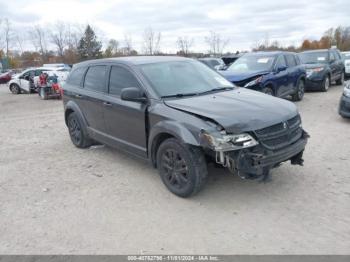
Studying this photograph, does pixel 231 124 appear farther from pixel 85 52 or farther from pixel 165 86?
pixel 85 52

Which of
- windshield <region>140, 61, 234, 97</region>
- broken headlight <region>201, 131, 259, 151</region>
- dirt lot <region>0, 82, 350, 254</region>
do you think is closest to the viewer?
dirt lot <region>0, 82, 350, 254</region>

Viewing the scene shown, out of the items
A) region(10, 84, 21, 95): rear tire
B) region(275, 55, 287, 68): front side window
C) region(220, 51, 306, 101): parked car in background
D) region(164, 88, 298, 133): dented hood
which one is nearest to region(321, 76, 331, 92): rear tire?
region(220, 51, 306, 101): parked car in background

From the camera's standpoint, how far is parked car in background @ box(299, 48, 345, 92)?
43.4 feet

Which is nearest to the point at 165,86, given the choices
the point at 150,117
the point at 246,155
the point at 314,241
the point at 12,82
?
the point at 150,117

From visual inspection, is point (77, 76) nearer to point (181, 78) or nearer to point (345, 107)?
point (181, 78)

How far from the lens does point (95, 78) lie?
19.2 ft

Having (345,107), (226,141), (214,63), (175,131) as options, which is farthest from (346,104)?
(214,63)

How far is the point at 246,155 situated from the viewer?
3.73m

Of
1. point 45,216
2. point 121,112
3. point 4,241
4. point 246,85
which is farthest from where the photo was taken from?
point 246,85

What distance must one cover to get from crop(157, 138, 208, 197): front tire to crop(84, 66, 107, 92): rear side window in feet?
6.40

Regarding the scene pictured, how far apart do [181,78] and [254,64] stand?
579 cm

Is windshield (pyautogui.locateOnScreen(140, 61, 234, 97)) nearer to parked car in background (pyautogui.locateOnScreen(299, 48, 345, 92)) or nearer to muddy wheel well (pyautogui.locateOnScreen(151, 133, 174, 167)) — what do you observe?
muddy wheel well (pyautogui.locateOnScreen(151, 133, 174, 167))

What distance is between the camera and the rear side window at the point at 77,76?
6.33 m

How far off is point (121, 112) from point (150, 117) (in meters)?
0.72
